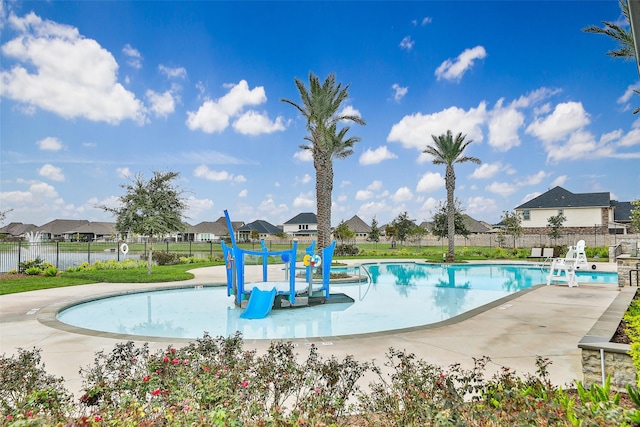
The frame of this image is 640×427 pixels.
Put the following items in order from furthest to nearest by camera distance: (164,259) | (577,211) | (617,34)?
(577,211)
(164,259)
(617,34)

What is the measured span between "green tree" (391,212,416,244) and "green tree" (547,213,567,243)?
12940 mm

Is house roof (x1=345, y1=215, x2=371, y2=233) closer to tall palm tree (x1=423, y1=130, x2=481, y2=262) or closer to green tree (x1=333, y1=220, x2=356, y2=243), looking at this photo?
green tree (x1=333, y1=220, x2=356, y2=243)

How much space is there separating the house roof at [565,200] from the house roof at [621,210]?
2945 mm

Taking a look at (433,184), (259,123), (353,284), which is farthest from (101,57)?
(433,184)

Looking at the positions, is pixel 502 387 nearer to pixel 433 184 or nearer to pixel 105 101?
pixel 105 101

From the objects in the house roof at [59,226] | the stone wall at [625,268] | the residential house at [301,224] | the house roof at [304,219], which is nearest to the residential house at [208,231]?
the residential house at [301,224]

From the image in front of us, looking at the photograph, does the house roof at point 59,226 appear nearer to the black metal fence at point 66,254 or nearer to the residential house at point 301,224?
the black metal fence at point 66,254

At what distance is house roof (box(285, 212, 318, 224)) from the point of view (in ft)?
272

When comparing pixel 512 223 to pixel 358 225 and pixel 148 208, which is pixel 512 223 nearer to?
pixel 148 208

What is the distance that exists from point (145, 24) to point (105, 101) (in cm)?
422

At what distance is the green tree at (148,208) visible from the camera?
1709cm

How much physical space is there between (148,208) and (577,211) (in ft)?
147

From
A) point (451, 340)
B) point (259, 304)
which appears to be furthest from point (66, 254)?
point (451, 340)

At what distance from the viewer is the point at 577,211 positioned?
44406mm
